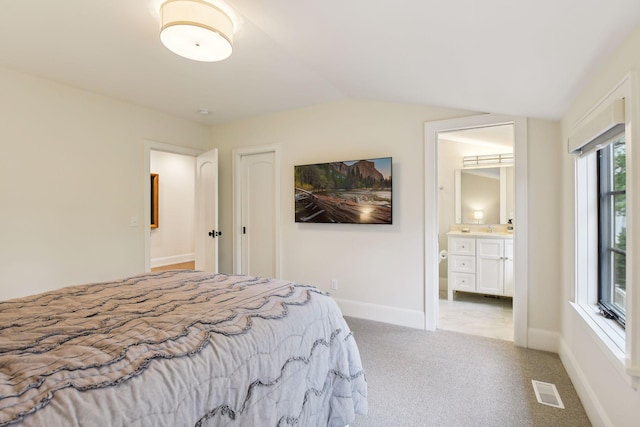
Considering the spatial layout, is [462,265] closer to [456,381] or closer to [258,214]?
[456,381]

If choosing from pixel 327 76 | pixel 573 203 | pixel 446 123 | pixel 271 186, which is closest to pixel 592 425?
pixel 573 203

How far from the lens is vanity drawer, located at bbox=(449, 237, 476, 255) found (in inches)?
169

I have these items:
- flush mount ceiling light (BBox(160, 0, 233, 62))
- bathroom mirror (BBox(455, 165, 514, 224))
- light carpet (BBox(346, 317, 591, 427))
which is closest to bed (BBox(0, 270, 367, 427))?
light carpet (BBox(346, 317, 591, 427))

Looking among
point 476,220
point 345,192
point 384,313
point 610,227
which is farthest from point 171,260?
point 610,227

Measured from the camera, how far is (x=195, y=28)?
1889 millimetres

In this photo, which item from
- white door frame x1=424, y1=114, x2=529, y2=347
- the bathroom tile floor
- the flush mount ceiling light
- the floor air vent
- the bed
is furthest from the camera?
the bathroom tile floor

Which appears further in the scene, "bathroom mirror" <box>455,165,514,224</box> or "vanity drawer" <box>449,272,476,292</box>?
"bathroom mirror" <box>455,165,514,224</box>

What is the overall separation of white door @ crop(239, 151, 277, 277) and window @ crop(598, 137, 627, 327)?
10.6 feet

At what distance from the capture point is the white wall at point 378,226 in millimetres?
2840

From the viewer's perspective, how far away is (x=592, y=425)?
1.83 meters

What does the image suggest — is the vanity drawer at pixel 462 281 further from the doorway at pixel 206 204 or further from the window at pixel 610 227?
the doorway at pixel 206 204

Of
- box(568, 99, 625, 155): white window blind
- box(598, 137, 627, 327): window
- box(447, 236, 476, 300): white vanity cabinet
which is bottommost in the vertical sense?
box(447, 236, 476, 300): white vanity cabinet

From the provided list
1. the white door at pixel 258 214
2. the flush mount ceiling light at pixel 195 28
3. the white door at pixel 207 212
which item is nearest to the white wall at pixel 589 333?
the flush mount ceiling light at pixel 195 28

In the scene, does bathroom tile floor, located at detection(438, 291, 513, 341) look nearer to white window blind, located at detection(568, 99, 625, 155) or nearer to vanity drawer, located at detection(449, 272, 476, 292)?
vanity drawer, located at detection(449, 272, 476, 292)
